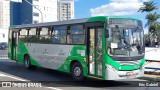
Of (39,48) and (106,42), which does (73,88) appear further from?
(39,48)

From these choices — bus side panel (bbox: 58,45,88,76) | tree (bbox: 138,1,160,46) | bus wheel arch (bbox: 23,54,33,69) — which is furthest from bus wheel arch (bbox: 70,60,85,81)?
tree (bbox: 138,1,160,46)

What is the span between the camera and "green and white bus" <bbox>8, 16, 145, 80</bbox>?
14.2 m

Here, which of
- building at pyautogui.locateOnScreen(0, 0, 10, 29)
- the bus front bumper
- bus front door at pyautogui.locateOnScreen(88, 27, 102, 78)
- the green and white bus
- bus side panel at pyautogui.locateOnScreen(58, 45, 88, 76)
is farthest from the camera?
building at pyautogui.locateOnScreen(0, 0, 10, 29)

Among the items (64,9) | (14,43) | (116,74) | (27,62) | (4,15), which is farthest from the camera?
(4,15)

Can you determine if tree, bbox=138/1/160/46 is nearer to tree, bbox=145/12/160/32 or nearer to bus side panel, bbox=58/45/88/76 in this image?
tree, bbox=145/12/160/32

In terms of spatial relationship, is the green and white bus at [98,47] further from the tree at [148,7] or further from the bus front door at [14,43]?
the tree at [148,7]

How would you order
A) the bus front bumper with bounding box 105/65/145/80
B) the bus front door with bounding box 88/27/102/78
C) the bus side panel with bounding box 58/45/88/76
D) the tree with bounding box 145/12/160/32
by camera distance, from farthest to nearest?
1. the tree with bounding box 145/12/160/32
2. the bus side panel with bounding box 58/45/88/76
3. the bus front door with bounding box 88/27/102/78
4. the bus front bumper with bounding box 105/65/145/80

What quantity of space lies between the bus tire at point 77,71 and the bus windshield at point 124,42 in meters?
2.31

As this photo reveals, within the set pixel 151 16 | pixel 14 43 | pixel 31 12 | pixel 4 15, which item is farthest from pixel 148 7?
pixel 4 15

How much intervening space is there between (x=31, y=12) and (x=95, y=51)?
99316mm

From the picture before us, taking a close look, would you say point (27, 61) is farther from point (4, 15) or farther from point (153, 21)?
point (4, 15)

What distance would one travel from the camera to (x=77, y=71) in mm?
16203

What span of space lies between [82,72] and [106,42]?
2.32m

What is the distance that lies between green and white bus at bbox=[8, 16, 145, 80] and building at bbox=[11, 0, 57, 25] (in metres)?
94.4
